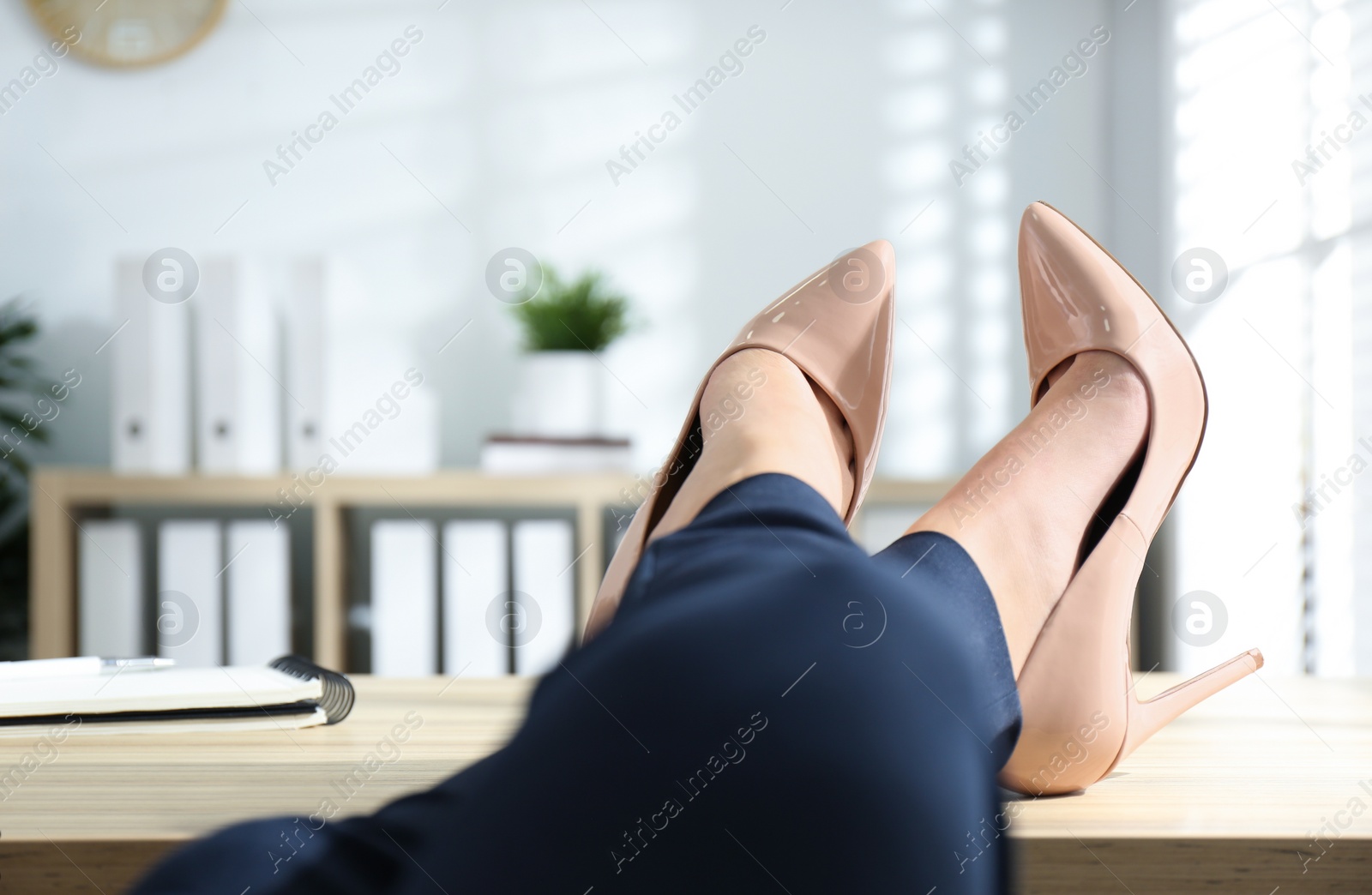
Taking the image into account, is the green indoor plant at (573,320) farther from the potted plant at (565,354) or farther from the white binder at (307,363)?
the white binder at (307,363)

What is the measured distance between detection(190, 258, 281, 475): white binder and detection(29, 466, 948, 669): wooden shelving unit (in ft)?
0.14

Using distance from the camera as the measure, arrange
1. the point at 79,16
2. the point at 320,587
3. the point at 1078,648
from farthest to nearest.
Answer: the point at 79,16 → the point at 320,587 → the point at 1078,648

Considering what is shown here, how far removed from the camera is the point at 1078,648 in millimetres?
438

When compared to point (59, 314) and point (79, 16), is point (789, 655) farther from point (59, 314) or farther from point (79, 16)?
point (79, 16)

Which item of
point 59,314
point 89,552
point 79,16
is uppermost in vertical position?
point 79,16

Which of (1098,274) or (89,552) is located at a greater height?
(1098,274)

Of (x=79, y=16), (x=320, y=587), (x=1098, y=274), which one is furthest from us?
(x=79, y=16)

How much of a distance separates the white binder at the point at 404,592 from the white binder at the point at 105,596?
0.40m

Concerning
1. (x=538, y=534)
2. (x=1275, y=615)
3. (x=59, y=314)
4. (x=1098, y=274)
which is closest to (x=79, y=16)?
(x=59, y=314)

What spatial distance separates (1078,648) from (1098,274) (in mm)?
356

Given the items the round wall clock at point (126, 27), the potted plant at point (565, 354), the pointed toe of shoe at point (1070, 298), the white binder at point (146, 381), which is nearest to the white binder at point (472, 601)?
the potted plant at point (565, 354)

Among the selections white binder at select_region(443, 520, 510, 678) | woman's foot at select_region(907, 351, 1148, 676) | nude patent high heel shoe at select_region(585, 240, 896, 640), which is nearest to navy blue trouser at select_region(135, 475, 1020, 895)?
woman's foot at select_region(907, 351, 1148, 676)

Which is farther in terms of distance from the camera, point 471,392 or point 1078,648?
point 471,392

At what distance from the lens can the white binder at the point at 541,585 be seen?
152 cm
